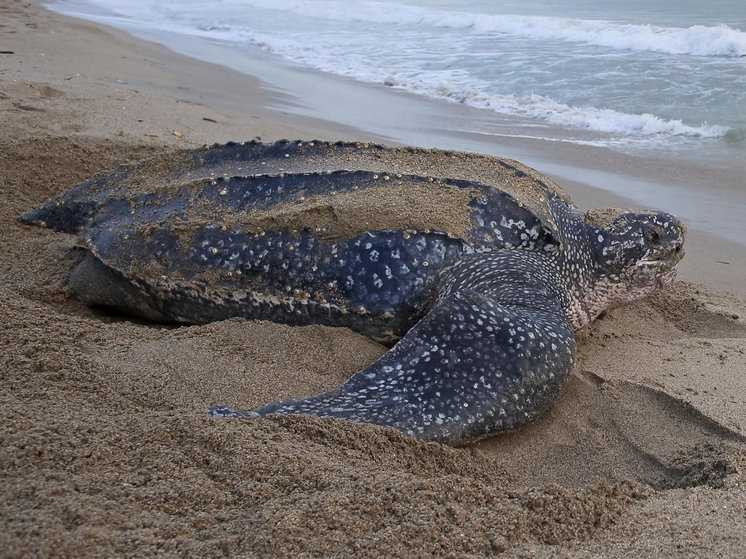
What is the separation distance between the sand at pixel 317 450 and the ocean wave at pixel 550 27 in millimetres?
9238

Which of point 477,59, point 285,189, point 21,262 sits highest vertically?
point 477,59

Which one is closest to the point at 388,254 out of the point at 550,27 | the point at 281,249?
the point at 281,249

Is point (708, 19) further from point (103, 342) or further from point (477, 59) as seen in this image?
point (103, 342)

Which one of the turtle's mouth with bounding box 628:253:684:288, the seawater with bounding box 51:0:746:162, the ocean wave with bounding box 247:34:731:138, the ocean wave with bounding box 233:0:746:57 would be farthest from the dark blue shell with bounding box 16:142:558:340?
the ocean wave with bounding box 233:0:746:57

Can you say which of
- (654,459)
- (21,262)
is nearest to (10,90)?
(21,262)

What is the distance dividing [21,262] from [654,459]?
3044 mm

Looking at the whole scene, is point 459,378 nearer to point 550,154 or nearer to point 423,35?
point 550,154

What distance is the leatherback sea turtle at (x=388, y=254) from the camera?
2078 millimetres

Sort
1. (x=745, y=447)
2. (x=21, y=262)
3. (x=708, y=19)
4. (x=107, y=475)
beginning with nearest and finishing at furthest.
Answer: (x=107, y=475) < (x=745, y=447) < (x=21, y=262) < (x=708, y=19)

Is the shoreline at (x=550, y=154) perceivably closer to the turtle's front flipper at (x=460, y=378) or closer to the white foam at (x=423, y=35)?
the white foam at (x=423, y=35)

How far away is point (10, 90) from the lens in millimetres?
5391

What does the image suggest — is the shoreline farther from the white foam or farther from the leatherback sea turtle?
the leatherback sea turtle

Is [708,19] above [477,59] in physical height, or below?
above

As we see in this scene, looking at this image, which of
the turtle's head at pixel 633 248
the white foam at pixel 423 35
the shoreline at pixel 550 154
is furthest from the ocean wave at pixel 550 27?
the turtle's head at pixel 633 248
